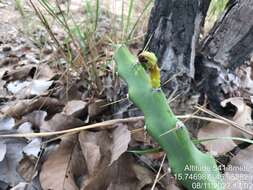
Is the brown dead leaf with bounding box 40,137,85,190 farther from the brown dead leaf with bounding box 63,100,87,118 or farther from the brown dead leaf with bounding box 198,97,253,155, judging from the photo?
the brown dead leaf with bounding box 198,97,253,155

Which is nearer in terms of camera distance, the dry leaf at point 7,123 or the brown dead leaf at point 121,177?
the brown dead leaf at point 121,177

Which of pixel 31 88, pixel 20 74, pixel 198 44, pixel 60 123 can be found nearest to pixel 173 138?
pixel 60 123

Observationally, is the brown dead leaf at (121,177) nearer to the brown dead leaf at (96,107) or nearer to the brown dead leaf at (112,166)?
the brown dead leaf at (112,166)

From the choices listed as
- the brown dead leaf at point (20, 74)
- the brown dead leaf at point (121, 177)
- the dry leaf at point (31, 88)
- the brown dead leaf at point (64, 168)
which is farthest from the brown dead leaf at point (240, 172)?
the brown dead leaf at point (20, 74)

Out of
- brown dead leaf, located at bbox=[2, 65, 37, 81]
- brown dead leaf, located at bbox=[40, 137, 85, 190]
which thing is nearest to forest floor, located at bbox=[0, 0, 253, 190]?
brown dead leaf, located at bbox=[40, 137, 85, 190]

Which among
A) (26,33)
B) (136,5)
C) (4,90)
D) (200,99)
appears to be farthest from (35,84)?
(136,5)

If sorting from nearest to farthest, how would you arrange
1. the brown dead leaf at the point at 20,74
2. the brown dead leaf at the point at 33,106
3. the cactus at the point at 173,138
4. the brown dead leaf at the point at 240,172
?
the cactus at the point at 173,138 < the brown dead leaf at the point at 240,172 < the brown dead leaf at the point at 33,106 < the brown dead leaf at the point at 20,74

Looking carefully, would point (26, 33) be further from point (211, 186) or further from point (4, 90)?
point (211, 186)
